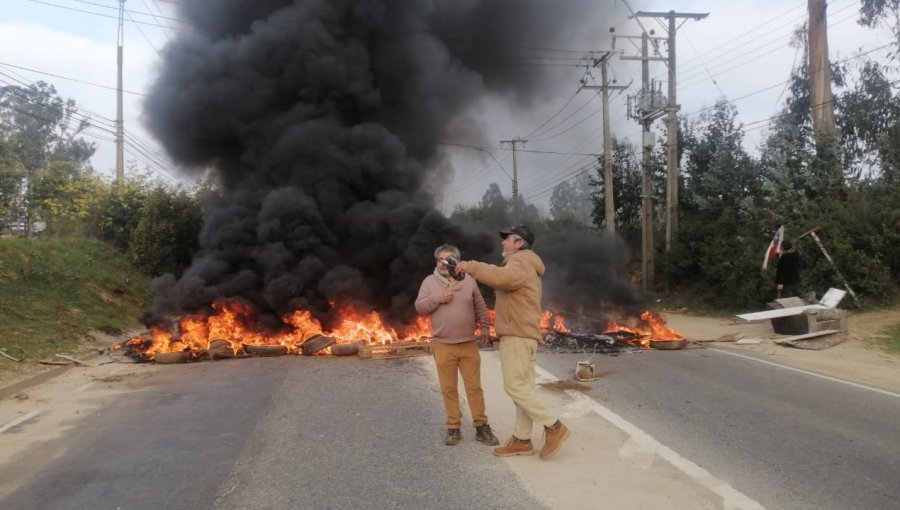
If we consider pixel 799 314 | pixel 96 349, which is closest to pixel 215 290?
pixel 96 349

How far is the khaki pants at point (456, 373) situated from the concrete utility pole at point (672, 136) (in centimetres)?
A: 1731

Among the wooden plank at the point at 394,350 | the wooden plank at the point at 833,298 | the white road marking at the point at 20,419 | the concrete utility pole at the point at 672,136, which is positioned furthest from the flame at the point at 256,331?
the concrete utility pole at the point at 672,136

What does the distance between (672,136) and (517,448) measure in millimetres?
17749

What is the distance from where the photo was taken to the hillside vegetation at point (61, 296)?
10227 mm

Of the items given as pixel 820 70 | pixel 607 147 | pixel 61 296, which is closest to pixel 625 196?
pixel 607 147

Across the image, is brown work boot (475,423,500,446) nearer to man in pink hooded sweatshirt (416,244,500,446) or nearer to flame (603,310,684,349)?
man in pink hooded sweatshirt (416,244,500,446)

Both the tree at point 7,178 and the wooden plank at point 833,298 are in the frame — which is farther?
the tree at point 7,178

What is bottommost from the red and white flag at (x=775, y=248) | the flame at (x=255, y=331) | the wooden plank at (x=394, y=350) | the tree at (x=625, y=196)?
the wooden plank at (x=394, y=350)

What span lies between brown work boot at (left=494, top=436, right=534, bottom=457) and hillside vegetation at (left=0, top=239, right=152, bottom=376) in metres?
7.13

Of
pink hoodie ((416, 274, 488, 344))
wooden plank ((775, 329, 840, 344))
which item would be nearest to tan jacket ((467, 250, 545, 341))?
pink hoodie ((416, 274, 488, 344))

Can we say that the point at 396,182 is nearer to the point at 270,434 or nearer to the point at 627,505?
the point at 270,434

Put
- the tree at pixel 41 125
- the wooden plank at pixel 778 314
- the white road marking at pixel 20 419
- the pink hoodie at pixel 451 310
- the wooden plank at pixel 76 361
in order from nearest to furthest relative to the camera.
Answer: the pink hoodie at pixel 451 310
the white road marking at pixel 20 419
the wooden plank at pixel 76 361
the wooden plank at pixel 778 314
the tree at pixel 41 125

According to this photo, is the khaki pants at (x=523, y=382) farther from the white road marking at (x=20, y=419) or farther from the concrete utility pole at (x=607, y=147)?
the concrete utility pole at (x=607, y=147)

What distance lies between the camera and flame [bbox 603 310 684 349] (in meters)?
11.5
